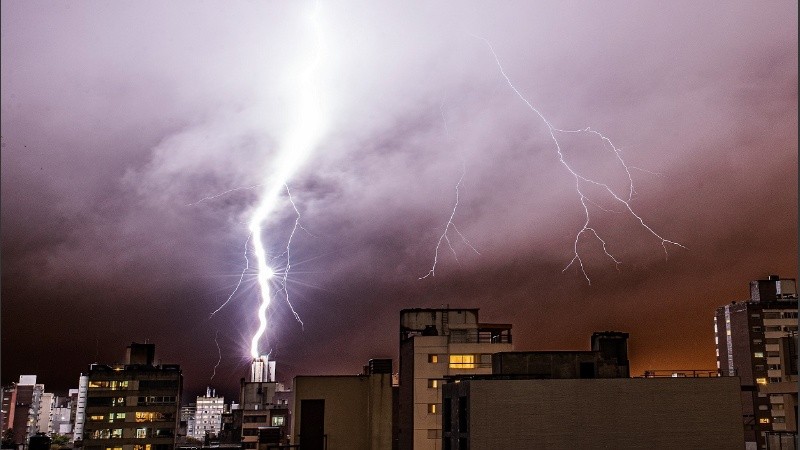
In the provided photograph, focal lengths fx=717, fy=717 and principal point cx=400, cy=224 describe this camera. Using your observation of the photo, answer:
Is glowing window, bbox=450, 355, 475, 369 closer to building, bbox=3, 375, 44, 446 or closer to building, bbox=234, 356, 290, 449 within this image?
building, bbox=234, 356, 290, 449

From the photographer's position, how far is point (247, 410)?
84.5 metres

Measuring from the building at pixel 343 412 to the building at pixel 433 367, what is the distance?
149 cm

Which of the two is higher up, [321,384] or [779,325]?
[779,325]

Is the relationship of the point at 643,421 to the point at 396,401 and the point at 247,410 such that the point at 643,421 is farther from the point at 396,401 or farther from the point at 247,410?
the point at 247,410

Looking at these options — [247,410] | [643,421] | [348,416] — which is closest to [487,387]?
[643,421]

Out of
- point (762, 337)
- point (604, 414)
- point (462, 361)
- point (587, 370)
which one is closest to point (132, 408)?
point (462, 361)

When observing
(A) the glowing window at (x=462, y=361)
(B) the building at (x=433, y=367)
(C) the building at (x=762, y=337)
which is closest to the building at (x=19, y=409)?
(B) the building at (x=433, y=367)

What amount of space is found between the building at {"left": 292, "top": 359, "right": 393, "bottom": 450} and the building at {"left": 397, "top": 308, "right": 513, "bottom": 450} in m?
1.49

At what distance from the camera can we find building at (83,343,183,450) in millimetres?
69625

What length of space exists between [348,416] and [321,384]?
10.3 feet

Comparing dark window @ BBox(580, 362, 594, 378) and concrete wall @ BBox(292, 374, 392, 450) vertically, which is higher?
dark window @ BBox(580, 362, 594, 378)

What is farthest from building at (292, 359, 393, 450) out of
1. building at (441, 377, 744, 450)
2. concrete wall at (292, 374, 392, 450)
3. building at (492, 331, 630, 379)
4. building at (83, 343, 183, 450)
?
building at (83, 343, 183, 450)

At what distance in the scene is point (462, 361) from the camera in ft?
164

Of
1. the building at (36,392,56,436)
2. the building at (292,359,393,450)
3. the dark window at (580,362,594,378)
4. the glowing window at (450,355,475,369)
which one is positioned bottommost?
the building at (36,392,56,436)
